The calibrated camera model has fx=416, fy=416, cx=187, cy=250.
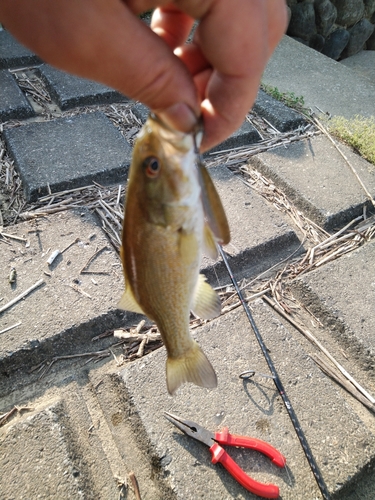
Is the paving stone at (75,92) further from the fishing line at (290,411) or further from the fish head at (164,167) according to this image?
the fish head at (164,167)

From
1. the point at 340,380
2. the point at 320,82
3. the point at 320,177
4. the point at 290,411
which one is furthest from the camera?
the point at 320,82

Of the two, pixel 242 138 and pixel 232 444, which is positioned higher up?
pixel 242 138

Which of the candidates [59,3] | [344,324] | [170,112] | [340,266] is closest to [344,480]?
[344,324]

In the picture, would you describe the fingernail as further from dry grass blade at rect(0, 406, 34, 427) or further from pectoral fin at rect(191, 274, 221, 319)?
dry grass blade at rect(0, 406, 34, 427)

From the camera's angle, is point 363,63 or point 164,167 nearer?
point 164,167

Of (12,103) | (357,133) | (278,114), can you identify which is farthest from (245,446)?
(12,103)

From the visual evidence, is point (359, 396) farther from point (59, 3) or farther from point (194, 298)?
point (59, 3)

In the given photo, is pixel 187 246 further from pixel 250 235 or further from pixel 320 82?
pixel 320 82
